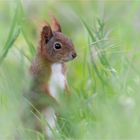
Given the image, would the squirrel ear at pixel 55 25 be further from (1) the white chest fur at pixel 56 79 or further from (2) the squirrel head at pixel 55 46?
(1) the white chest fur at pixel 56 79

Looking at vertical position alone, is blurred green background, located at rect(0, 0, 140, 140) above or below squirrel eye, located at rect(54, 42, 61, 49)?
below

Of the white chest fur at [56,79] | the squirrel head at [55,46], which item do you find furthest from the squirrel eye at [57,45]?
the white chest fur at [56,79]

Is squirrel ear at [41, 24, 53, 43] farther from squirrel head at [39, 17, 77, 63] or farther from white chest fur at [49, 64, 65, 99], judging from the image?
white chest fur at [49, 64, 65, 99]

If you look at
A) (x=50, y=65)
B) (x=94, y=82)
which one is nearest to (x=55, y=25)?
(x=50, y=65)

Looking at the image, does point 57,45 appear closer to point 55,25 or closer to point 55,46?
point 55,46

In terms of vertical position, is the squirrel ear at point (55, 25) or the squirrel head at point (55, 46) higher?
the squirrel ear at point (55, 25)

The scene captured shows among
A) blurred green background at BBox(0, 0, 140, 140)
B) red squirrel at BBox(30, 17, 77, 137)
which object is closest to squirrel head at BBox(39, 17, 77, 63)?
red squirrel at BBox(30, 17, 77, 137)

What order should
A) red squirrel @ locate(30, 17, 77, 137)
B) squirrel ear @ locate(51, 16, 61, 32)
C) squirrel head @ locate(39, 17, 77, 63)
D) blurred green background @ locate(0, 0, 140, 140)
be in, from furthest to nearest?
1. squirrel ear @ locate(51, 16, 61, 32)
2. squirrel head @ locate(39, 17, 77, 63)
3. red squirrel @ locate(30, 17, 77, 137)
4. blurred green background @ locate(0, 0, 140, 140)
